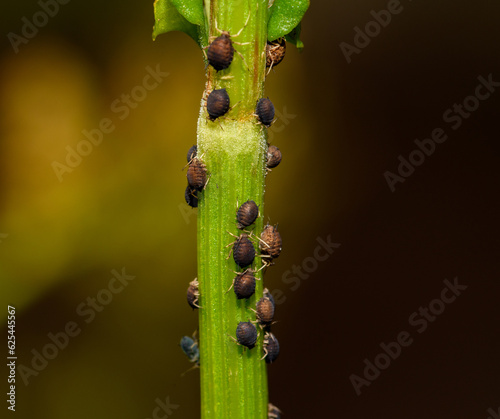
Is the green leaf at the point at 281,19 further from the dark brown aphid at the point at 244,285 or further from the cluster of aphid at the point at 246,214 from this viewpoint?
the dark brown aphid at the point at 244,285

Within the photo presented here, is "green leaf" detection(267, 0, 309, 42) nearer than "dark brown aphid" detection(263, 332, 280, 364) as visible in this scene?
Yes

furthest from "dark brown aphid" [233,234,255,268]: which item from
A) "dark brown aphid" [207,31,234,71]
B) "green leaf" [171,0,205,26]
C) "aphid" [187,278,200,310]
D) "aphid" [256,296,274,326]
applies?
"green leaf" [171,0,205,26]

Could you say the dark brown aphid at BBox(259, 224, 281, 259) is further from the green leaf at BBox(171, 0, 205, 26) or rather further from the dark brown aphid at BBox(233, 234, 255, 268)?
the green leaf at BBox(171, 0, 205, 26)

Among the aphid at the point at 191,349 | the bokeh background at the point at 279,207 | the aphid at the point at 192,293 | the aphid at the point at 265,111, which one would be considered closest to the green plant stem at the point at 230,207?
the aphid at the point at 265,111

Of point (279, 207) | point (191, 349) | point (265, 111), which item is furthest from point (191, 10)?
point (279, 207)

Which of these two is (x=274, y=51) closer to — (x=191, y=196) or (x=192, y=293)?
(x=191, y=196)

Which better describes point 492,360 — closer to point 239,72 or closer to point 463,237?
point 463,237
